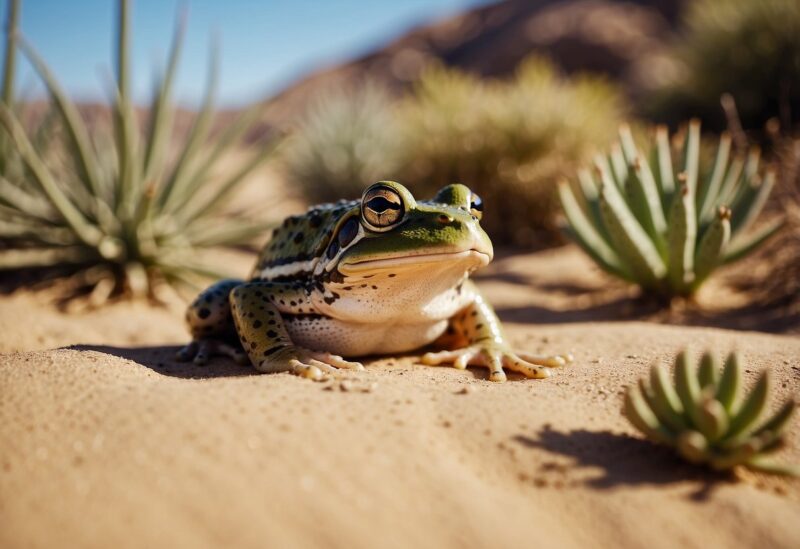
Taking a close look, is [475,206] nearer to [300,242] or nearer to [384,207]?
[384,207]

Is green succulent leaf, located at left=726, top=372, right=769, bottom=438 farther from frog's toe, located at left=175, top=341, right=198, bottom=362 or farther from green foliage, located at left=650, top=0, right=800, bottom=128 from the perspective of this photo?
green foliage, located at left=650, top=0, right=800, bottom=128

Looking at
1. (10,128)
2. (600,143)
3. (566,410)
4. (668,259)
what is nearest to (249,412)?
(566,410)

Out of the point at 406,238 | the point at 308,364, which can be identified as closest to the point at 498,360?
the point at 406,238

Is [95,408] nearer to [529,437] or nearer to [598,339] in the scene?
[529,437]

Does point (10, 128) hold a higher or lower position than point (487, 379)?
higher

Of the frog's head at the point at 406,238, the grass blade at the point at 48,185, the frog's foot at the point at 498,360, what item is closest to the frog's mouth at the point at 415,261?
the frog's head at the point at 406,238

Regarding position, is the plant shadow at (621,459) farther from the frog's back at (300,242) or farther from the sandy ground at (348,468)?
the frog's back at (300,242)
